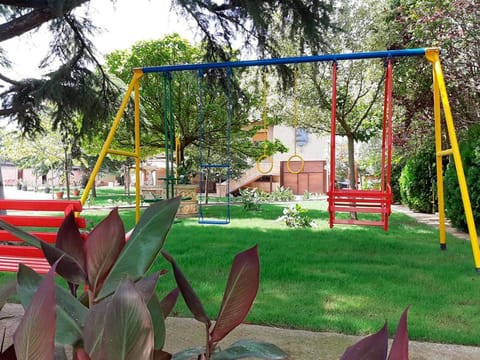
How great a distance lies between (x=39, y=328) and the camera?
42 cm

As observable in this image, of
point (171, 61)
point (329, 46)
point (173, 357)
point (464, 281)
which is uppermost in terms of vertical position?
point (171, 61)

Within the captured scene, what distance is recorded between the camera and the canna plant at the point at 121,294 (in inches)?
18.0

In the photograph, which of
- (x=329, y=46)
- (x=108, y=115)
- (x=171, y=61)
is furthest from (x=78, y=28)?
(x=171, y=61)

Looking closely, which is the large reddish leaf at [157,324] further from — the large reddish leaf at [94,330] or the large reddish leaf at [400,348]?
the large reddish leaf at [400,348]

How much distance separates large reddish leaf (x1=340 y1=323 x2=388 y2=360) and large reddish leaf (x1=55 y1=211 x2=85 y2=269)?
45 cm

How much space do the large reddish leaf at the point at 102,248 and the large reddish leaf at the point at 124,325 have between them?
19cm

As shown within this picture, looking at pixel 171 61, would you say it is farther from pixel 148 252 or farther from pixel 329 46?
pixel 148 252

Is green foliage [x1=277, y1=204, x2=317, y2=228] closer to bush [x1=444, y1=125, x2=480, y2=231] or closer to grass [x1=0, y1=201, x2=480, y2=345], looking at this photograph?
grass [x1=0, y1=201, x2=480, y2=345]

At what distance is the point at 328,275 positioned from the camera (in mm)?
3879

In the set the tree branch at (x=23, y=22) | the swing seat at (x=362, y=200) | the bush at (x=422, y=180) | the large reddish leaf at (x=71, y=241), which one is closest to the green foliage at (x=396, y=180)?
the bush at (x=422, y=180)

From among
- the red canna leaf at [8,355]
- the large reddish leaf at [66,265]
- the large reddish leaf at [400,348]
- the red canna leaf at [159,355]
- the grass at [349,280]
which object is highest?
the large reddish leaf at [66,265]

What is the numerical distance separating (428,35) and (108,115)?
6.21 m

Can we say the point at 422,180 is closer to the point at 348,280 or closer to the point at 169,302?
the point at 348,280

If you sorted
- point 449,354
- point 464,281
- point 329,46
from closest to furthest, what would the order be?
1. point 449,354
2. point 464,281
3. point 329,46
